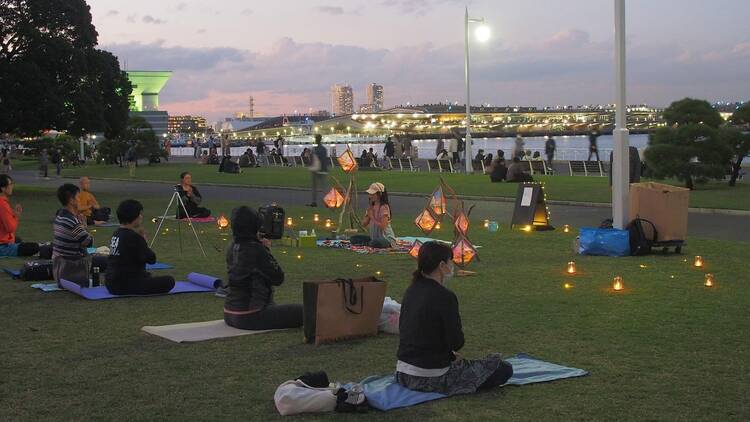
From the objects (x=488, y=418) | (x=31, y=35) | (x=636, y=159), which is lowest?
(x=488, y=418)

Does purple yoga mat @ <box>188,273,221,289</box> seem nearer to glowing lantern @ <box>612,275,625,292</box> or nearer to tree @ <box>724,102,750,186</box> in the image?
glowing lantern @ <box>612,275,625,292</box>

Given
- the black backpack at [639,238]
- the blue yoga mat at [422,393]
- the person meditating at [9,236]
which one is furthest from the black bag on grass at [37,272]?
the black backpack at [639,238]

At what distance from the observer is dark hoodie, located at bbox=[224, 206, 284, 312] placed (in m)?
9.72

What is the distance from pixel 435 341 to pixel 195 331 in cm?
364

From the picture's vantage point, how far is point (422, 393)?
7293 mm

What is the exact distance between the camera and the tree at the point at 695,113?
3097 centimetres

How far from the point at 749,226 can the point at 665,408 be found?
50.0ft

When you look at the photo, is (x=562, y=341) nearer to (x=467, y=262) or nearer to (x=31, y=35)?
(x=467, y=262)

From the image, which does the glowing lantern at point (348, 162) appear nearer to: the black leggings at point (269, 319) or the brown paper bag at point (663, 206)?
the brown paper bag at point (663, 206)

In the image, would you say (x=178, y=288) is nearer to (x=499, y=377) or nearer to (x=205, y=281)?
(x=205, y=281)

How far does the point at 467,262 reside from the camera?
1427 centimetres

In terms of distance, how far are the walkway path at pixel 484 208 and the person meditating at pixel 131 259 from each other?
36.9ft

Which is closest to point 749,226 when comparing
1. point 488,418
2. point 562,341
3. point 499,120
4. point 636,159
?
point 636,159

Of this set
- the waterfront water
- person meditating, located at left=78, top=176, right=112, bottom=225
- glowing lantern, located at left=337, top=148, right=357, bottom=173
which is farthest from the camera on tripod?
the waterfront water
